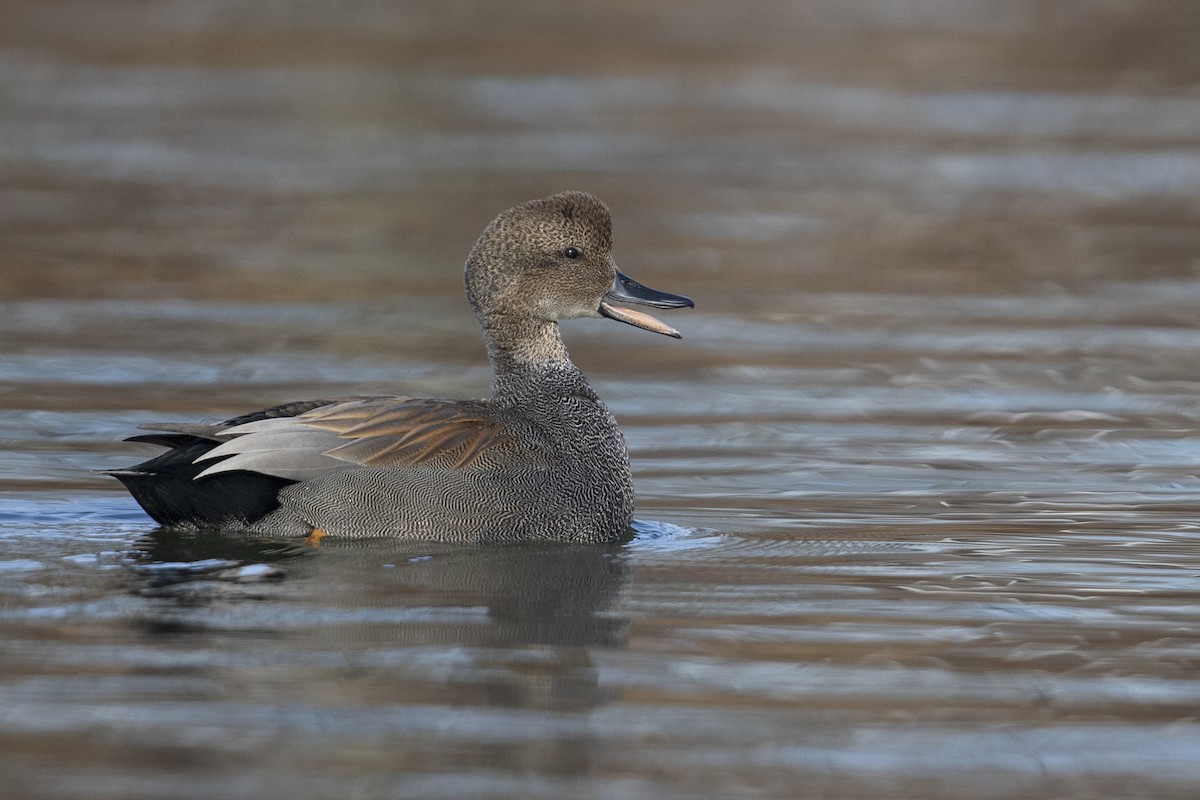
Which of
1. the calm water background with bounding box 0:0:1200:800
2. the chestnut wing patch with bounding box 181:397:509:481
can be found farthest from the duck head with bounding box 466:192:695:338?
the calm water background with bounding box 0:0:1200:800

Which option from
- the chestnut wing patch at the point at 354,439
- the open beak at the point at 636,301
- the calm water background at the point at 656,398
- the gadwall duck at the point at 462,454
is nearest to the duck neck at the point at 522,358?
the gadwall duck at the point at 462,454

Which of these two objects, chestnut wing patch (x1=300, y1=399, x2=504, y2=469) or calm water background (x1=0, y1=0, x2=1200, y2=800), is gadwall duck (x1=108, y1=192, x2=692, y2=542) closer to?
chestnut wing patch (x1=300, y1=399, x2=504, y2=469)

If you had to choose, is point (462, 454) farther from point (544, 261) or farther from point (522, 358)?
point (544, 261)

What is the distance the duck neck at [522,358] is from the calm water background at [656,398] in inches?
27.0

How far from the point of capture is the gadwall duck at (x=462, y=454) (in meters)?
7.57

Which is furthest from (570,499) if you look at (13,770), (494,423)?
(13,770)

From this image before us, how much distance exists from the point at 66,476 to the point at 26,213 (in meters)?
7.15

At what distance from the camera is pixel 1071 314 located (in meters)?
13.0

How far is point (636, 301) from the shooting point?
877 cm

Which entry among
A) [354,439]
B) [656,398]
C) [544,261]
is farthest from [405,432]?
[656,398]

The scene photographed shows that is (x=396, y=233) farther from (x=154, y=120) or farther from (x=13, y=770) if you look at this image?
(x=13, y=770)

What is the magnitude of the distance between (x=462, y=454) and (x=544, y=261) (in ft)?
3.70

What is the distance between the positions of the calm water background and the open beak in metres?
0.77

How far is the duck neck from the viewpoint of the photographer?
8547mm
